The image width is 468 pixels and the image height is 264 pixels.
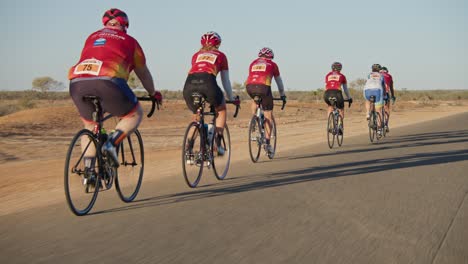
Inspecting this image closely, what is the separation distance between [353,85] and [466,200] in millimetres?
122777

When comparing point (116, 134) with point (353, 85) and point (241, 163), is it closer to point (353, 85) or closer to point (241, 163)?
point (241, 163)

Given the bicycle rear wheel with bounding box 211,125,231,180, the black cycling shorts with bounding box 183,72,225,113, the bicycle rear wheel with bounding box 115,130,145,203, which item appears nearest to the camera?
the bicycle rear wheel with bounding box 115,130,145,203

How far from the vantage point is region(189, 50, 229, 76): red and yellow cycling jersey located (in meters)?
8.50

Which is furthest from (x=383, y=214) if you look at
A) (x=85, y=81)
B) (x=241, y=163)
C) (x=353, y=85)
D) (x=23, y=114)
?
(x=353, y=85)

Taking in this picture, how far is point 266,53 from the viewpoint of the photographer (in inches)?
463

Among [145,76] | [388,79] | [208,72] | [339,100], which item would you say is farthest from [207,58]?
[388,79]

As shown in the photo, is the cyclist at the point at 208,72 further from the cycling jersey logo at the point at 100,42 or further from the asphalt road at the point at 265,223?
the cycling jersey logo at the point at 100,42

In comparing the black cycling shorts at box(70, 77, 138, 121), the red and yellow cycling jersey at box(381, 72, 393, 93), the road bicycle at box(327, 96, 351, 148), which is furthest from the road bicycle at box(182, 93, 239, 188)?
the red and yellow cycling jersey at box(381, 72, 393, 93)

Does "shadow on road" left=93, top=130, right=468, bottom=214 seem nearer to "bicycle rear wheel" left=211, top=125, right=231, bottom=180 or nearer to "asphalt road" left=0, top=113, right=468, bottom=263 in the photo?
"asphalt road" left=0, top=113, right=468, bottom=263

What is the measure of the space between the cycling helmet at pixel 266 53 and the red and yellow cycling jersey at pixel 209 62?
320 centimetres

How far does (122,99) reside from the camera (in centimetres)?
613

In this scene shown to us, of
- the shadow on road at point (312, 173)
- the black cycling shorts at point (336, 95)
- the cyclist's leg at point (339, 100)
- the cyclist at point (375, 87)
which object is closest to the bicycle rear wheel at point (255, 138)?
the shadow on road at point (312, 173)

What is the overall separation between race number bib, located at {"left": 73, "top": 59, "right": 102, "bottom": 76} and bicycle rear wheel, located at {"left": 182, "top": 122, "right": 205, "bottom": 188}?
2340 millimetres

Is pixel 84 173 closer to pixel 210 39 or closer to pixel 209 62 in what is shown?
pixel 209 62
